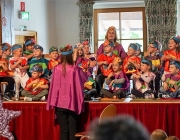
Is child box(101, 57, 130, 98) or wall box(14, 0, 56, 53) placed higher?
wall box(14, 0, 56, 53)

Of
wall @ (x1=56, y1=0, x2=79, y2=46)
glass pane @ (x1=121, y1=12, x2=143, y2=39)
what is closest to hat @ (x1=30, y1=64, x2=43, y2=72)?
wall @ (x1=56, y1=0, x2=79, y2=46)

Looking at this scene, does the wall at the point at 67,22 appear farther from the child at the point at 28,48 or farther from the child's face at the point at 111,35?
the child's face at the point at 111,35

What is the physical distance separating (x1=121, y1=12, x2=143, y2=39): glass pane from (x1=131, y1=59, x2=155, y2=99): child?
466 cm

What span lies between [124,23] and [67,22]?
142 cm

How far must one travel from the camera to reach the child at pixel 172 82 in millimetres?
4246

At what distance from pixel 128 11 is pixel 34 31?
2.39 metres

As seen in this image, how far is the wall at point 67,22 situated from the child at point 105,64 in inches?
168

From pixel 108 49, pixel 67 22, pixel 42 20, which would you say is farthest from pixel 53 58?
pixel 67 22

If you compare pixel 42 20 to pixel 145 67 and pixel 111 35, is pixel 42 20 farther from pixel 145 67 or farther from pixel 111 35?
pixel 145 67

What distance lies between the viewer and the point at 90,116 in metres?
4.18

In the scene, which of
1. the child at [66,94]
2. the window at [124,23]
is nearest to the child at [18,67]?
the child at [66,94]

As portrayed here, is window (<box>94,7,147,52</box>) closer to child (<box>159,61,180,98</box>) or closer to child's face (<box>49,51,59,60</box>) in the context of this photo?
child's face (<box>49,51,59,60</box>)

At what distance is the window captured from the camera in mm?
8906

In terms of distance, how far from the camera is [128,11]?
29.3 feet
